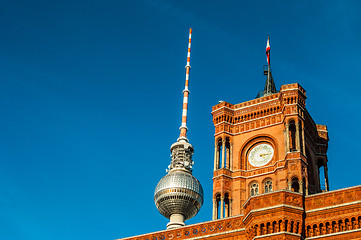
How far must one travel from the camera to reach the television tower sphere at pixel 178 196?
2482 inches

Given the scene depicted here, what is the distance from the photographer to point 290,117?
71562 millimetres

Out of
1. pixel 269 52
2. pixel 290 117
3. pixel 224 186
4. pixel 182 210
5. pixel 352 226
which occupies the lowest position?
pixel 352 226

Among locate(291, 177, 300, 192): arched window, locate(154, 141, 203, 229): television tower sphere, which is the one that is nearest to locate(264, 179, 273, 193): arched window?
locate(291, 177, 300, 192): arched window

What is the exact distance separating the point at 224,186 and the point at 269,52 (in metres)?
25.4

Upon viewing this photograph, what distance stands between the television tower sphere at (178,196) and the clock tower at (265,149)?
254 inches

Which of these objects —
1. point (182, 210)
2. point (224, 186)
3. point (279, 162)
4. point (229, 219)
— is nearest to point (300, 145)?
point (279, 162)

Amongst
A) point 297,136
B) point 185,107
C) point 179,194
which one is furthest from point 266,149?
point 179,194

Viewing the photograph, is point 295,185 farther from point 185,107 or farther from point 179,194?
point 185,107

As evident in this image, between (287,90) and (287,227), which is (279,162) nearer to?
(287,90)

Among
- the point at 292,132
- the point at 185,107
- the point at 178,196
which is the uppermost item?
the point at 185,107

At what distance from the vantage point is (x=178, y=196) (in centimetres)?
6291

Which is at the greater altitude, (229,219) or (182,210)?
(182,210)

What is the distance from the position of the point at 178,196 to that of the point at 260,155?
1455cm

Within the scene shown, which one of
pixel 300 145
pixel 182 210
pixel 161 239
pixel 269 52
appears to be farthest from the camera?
pixel 269 52
